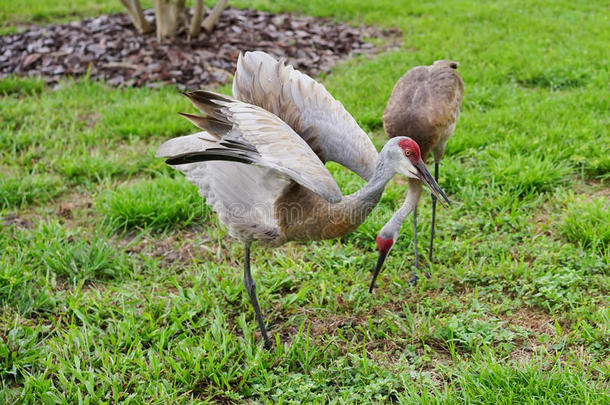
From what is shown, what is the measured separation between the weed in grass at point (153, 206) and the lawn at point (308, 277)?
0.02 m

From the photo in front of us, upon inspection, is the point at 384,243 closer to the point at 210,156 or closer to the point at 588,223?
the point at 210,156

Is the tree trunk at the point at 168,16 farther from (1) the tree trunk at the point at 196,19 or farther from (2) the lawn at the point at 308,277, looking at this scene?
(2) the lawn at the point at 308,277

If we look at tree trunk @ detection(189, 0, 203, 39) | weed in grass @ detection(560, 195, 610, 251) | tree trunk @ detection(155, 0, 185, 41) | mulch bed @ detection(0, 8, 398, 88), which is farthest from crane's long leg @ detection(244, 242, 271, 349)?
tree trunk @ detection(155, 0, 185, 41)

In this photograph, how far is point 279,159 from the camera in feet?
8.58

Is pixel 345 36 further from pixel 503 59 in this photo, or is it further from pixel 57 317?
pixel 57 317

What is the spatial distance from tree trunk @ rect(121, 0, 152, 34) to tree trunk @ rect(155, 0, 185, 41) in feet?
0.93

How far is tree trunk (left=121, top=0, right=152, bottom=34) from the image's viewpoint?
7.63m

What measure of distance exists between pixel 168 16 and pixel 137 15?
1.58 ft

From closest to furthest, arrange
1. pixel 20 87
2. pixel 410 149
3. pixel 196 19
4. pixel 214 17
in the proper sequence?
1. pixel 410 149
2. pixel 20 87
3. pixel 196 19
4. pixel 214 17

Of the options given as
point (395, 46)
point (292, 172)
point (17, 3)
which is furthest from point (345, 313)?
point (17, 3)

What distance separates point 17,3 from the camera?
9820 millimetres

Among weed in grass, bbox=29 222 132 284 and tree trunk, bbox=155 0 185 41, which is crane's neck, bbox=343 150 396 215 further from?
tree trunk, bbox=155 0 185 41

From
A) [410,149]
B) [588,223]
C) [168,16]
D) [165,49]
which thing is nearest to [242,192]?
[410,149]

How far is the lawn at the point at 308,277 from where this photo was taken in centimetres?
298
